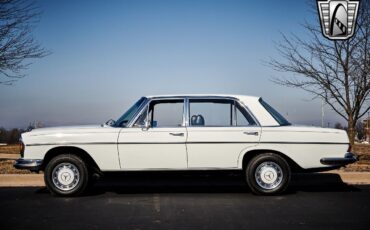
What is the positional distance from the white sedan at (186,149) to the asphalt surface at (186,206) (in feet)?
0.84

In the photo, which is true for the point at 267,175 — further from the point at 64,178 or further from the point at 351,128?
the point at 351,128

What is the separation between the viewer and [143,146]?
7.14 metres

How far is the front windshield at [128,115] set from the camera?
7.39 m

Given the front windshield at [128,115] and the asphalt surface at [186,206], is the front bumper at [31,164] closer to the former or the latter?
the asphalt surface at [186,206]

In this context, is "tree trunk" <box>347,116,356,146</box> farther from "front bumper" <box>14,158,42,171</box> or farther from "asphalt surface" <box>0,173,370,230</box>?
"front bumper" <box>14,158,42,171</box>

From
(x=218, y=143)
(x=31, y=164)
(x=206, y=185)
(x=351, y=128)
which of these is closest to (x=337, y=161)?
(x=218, y=143)

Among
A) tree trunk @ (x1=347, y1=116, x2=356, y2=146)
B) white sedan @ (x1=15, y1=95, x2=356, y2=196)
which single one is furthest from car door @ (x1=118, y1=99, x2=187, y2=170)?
tree trunk @ (x1=347, y1=116, x2=356, y2=146)

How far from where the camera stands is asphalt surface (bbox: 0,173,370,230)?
207 inches

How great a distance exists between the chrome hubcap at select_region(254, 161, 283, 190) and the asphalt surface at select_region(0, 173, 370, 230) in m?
0.23

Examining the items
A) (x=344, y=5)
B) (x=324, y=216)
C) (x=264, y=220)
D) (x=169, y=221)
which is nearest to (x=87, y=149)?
(x=169, y=221)

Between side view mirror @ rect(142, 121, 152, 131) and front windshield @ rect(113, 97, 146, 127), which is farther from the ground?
front windshield @ rect(113, 97, 146, 127)

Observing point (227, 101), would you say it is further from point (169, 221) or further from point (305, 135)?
point (169, 221)

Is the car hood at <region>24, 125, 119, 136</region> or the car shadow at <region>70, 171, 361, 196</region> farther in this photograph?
the car shadow at <region>70, 171, 361, 196</region>

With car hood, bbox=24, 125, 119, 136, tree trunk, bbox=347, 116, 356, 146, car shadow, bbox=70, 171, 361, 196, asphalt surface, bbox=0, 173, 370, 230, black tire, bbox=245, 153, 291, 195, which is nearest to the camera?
asphalt surface, bbox=0, 173, 370, 230
